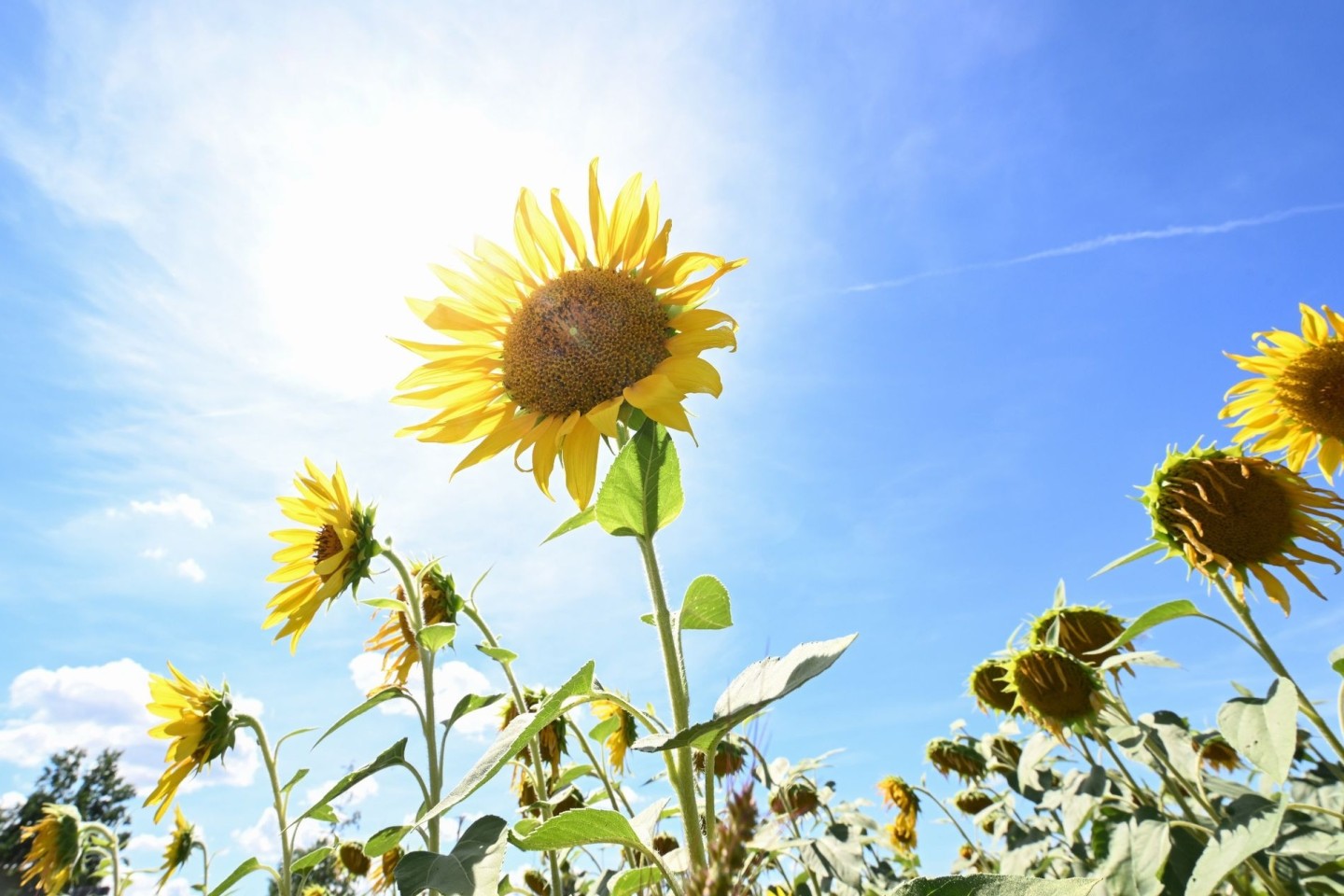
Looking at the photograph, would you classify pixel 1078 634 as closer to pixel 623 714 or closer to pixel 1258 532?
pixel 1258 532

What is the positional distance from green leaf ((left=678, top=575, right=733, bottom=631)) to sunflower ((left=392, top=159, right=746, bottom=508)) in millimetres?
360

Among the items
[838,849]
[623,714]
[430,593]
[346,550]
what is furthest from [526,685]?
[838,849]

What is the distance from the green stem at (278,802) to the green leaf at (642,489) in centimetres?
201

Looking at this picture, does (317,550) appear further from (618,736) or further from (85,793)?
(85,793)

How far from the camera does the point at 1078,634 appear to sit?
152 inches

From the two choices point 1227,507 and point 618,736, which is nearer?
point 1227,507

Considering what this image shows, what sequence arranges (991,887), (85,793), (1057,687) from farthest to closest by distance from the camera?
(85,793) → (1057,687) → (991,887)

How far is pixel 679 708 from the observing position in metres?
1.56

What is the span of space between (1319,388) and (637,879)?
4867mm

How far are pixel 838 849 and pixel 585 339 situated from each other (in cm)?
223

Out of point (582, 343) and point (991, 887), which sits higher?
point (582, 343)

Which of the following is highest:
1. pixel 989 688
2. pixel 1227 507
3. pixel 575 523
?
pixel 1227 507

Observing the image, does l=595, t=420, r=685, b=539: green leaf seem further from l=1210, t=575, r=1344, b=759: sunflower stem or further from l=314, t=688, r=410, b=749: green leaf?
l=1210, t=575, r=1344, b=759: sunflower stem

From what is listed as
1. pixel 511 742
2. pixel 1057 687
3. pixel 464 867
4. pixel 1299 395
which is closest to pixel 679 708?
pixel 511 742
